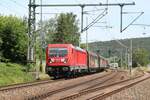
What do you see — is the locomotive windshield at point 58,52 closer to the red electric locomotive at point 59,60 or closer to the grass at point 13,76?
the red electric locomotive at point 59,60

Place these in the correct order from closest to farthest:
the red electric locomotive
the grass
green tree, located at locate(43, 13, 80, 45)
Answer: the grass
the red electric locomotive
green tree, located at locate(43, 13, 80, 45)

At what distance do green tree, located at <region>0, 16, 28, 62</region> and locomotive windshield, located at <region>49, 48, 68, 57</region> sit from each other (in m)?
11.9

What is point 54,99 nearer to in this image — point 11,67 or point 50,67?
point 50,67

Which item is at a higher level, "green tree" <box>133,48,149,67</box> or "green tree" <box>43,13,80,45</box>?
"green tree" <box>43,13,80,45</box>

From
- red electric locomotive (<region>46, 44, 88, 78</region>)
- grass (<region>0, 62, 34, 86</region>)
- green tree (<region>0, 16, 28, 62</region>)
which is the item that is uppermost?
green tree (<region>0, 16, 28, 62</region>)

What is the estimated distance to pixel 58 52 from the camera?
141 ft

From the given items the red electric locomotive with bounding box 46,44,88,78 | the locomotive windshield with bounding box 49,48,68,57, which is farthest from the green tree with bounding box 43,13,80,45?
the locomotive windshield with bounding box 49,48,68,57

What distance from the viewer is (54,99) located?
70.4 feet

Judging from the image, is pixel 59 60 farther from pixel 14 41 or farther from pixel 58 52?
pixel 14 41

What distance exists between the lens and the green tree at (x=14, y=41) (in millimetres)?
54719

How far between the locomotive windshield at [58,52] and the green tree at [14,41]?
38.9ft

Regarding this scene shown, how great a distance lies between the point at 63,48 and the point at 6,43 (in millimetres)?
14445

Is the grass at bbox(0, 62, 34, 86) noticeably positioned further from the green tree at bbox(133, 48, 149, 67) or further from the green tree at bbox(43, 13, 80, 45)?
the green tree at bbox(133, 48, 149, 67)

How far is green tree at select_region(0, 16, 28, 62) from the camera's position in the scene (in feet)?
180
